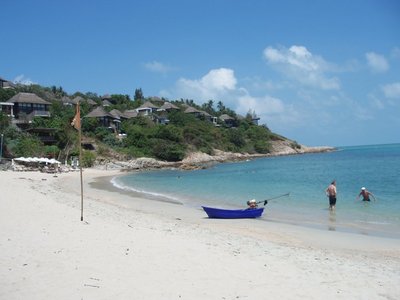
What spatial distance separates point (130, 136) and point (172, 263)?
207 feet

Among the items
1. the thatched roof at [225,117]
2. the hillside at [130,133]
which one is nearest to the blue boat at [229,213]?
the hillside at [130,133]

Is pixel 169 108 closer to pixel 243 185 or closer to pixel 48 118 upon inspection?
pixel 48 118

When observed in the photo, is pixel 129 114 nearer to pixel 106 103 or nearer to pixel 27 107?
pixel 106 103

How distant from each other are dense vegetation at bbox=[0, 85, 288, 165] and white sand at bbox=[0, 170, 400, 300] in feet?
129

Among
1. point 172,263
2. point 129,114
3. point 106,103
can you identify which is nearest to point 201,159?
point 129,114

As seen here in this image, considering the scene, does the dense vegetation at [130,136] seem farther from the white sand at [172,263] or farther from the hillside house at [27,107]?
the white sand at [172,263]

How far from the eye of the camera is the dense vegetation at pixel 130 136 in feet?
166

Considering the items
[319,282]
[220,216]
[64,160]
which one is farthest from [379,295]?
[64,160]

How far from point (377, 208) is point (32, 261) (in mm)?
18585

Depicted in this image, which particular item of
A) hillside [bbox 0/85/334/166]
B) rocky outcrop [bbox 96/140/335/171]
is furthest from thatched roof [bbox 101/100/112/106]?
rocky outcrop [bbox 96/140/335/171]

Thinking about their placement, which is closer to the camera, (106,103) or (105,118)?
(105,118)

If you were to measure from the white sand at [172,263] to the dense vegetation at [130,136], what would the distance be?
39.3 m

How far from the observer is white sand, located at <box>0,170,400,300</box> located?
6.71 metres

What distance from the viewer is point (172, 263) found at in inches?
327
